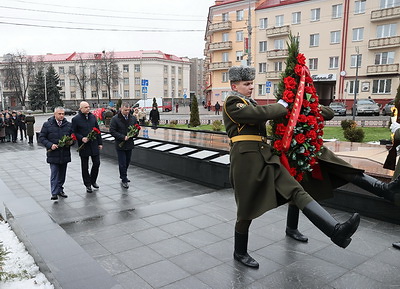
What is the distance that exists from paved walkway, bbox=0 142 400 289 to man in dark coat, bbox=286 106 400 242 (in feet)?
2.47

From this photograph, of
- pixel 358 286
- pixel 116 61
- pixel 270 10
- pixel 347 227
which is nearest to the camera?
pixel 347 227

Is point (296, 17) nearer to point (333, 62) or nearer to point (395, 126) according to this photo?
point (333, 62)

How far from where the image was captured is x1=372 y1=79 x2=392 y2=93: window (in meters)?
34.7

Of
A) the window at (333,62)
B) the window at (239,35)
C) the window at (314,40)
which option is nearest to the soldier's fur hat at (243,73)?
the window at (333,62)

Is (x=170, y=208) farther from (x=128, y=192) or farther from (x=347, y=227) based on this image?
(x=347, y=227)

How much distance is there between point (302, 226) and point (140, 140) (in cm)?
759

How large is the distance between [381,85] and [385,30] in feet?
18.0

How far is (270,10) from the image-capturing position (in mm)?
41500

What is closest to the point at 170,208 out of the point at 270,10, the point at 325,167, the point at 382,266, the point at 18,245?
the point at 18,245

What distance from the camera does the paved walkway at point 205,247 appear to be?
343cm

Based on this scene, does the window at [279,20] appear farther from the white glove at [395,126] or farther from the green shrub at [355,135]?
the white glove at [395,126]

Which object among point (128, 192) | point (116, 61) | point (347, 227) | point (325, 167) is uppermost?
point (116, 61)

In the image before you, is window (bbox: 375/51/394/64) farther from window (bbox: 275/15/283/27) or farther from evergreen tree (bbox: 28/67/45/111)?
evergreen tree (bbox: 28/67/45/111)

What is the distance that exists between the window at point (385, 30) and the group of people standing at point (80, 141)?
3492cm
